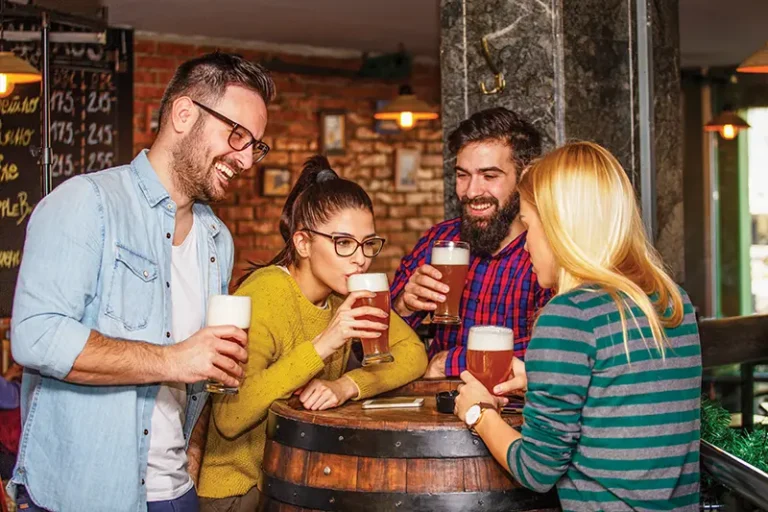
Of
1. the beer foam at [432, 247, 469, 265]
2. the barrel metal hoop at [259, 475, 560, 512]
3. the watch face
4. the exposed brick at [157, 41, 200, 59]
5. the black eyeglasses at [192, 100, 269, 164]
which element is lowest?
the barrel metal hoop at [259, 475, 560, 512]

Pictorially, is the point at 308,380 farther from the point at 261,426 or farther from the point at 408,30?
the point at 408,30

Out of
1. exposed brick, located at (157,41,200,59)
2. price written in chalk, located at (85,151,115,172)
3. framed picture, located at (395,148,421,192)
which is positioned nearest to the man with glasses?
price written in chalk, located at (85,151,115,172)

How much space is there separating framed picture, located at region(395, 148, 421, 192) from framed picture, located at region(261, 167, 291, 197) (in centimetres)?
105

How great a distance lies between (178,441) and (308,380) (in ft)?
0.99

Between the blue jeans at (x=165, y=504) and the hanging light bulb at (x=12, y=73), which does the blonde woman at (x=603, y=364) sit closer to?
the blue jeans at (x=165, y=504)

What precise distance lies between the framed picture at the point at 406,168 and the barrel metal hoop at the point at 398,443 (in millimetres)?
5920

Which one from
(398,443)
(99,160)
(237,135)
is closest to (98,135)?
(99,160)

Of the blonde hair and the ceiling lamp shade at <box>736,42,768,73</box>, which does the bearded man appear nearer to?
the blonde hair

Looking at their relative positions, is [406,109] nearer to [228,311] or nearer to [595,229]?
[228,311]

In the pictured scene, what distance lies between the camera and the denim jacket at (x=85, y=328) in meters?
1.84

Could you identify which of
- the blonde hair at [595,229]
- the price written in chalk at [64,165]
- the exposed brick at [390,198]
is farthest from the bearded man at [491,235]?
the exposed brick at [390,198]

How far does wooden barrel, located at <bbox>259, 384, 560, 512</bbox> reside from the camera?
1.89 meters

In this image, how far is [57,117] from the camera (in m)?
5.77

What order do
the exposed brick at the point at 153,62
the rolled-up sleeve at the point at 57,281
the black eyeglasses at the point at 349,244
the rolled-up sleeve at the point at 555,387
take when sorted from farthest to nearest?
the exposed brick at the point at 153,62 < the black eyeglasses at the point at 349,244 < the rolled-up sleeve at the point at 57,281 < the rolled-up sleeve at the point at 555,387
